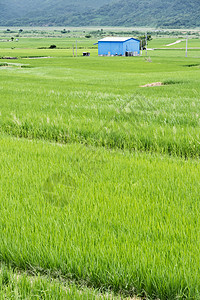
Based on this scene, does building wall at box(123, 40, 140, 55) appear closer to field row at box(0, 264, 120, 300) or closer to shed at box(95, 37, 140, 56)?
shed at box(95, 37, 140, 56)

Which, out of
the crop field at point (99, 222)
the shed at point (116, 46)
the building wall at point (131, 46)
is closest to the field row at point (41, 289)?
the crop field at point (99, 222)

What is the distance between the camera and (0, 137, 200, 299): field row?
2.72 m

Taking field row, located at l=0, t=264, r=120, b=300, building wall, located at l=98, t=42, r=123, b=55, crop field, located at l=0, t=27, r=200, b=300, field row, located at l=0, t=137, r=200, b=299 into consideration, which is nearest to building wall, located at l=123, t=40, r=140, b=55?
building wall, located at l=98, t=42, r=123, b=55

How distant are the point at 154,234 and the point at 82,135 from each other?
15.2 ft

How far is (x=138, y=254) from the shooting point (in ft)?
9.20

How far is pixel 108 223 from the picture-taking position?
3350mm

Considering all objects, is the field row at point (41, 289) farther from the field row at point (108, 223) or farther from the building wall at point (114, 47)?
the building wall at point (114, 47)

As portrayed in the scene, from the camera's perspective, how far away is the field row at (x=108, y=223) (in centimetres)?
272

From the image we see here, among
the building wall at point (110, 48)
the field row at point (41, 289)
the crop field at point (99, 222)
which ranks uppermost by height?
the building wall at point (110, 48)

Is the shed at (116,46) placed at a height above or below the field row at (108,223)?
above

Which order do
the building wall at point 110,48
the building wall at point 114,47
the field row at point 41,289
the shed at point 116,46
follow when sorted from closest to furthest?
1. the field row at point 41,289
2. the shed at point 116,46
3. the building wall at point 114,47
4. the building wall at point 110,48

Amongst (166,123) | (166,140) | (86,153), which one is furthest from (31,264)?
(166,123)

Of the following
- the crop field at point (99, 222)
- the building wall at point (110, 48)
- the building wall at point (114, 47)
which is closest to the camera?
the crop field at point (99, 222)

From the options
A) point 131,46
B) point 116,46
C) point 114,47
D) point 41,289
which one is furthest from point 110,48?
point 41,289
